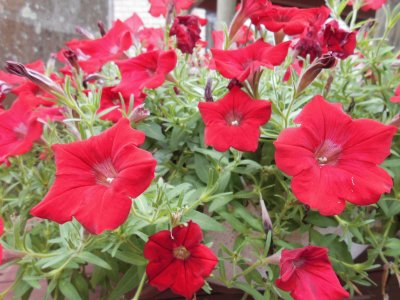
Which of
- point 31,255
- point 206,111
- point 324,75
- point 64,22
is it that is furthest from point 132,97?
point 64,22

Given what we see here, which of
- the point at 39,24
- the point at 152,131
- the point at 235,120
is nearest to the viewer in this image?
the point at 235,120

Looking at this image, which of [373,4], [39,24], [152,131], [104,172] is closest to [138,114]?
[152,131]

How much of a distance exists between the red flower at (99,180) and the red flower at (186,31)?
1.00 feet

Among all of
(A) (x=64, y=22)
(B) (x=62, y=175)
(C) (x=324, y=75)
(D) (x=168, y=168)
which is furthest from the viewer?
(A) (x=64, y=22)

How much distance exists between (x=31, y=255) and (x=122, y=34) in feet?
1.27

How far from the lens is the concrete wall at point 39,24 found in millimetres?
1288

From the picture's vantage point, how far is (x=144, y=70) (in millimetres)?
624

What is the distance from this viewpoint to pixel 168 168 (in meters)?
0.63

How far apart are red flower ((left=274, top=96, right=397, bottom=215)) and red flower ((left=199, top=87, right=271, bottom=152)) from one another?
2.9 inches

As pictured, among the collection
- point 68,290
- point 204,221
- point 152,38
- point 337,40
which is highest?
point 337,40

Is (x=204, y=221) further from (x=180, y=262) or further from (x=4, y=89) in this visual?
(x=4, y=89)

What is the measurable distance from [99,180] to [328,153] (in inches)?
10.7

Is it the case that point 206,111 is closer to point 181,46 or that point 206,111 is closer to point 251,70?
point 251,70

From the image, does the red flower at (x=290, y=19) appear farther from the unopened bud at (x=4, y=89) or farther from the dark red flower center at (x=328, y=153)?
the unopened bud at (x=4, y=89)
